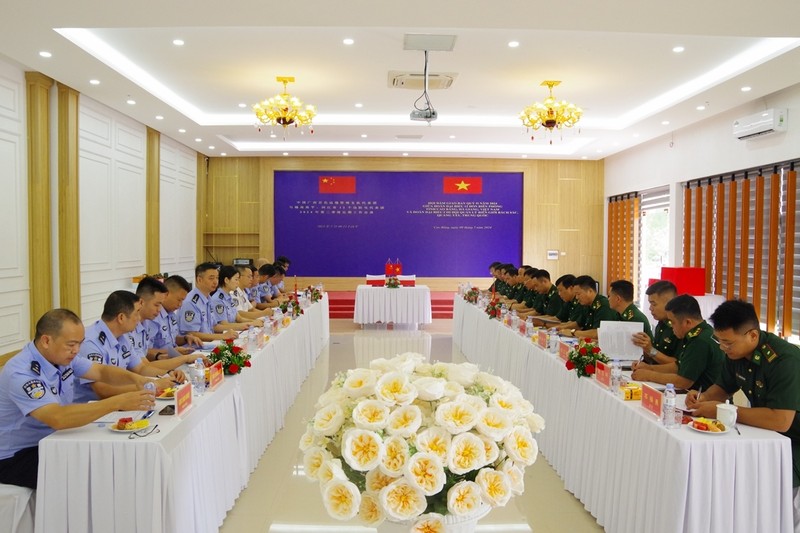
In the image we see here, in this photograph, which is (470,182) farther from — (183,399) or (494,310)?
(183,399)

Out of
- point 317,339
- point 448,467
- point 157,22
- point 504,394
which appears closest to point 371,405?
point 448,467

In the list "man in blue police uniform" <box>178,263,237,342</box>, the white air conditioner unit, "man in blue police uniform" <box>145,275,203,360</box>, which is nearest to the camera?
"man in blue police uniform" <box>145,275,203,360</box>

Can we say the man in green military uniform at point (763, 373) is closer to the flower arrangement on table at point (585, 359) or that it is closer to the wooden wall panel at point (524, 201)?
the flower arrangement on table at point (585, 359)

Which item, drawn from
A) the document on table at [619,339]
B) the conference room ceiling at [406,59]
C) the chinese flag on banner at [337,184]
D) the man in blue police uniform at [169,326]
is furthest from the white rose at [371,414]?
the chinese flag on banner at [337,184]

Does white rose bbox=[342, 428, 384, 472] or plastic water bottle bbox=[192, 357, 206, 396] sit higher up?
white rose bbox=[342, 428, 384, 472]

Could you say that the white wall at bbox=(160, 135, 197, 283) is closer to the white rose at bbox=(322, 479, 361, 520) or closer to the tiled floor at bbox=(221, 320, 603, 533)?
the tiled floor at bbox=(221, 320, 603, 533)

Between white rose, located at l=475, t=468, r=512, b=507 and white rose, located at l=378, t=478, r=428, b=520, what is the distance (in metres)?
0.12

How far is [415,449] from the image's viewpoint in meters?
1.14

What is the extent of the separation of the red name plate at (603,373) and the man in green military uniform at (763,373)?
0.52 metres

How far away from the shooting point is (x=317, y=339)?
23.2 ft

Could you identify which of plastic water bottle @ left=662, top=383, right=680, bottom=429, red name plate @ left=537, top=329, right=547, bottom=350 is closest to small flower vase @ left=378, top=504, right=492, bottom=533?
plastic water bottle @ left=662, top=383, right=680, bottom=429

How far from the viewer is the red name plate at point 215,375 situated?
287cm

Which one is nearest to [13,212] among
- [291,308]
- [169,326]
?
[291,308]

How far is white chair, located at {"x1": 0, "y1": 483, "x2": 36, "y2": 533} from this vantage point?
2.11 m
